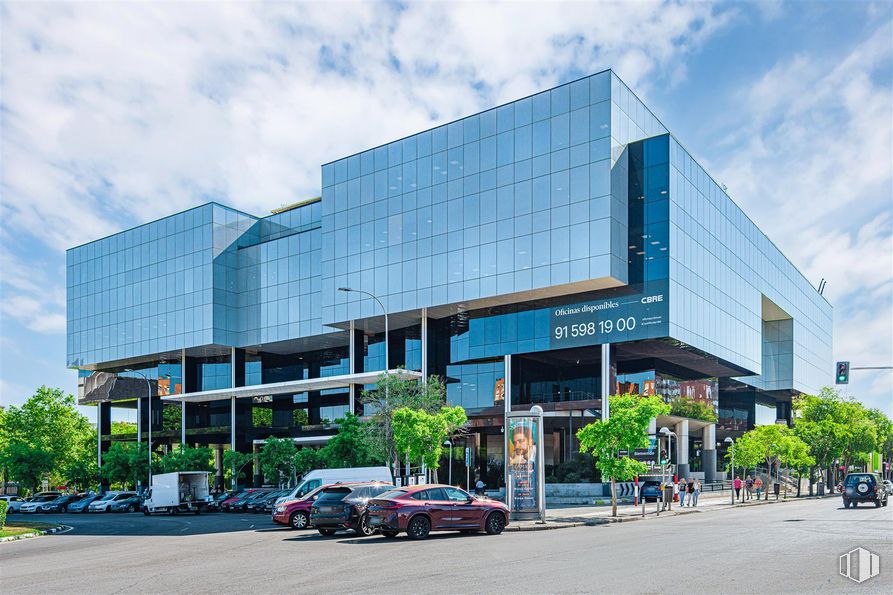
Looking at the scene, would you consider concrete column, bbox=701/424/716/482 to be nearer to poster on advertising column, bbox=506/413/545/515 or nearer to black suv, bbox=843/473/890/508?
black suv, bbox=843/473/890/508

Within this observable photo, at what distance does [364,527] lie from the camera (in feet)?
91.2

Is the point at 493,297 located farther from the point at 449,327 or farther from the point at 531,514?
the point at 531,514

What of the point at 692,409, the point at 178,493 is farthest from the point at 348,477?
the point at 692,409

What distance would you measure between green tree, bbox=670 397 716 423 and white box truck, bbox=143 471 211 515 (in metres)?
34.0

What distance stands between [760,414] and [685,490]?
4442 centimetres

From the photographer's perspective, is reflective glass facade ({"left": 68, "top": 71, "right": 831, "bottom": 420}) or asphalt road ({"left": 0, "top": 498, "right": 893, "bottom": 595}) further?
reflective glass facade ({"left": 68, "top": 71, "right": 831, "bottom": 420})

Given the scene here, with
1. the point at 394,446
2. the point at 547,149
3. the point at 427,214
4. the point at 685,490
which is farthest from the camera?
the point at 427,214

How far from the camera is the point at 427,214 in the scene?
61656 millimetres

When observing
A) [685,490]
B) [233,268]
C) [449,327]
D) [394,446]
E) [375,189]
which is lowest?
[685,490]

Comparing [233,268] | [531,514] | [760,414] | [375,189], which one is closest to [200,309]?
[233,268]

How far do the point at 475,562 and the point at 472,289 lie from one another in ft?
134

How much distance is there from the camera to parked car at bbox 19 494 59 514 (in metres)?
66.6

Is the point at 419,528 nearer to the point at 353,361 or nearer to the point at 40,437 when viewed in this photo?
the point at 353,361

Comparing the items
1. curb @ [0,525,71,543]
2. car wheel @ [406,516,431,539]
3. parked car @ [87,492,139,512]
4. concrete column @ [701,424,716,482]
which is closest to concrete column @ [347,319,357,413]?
parked car @ [87,492,139,512]
